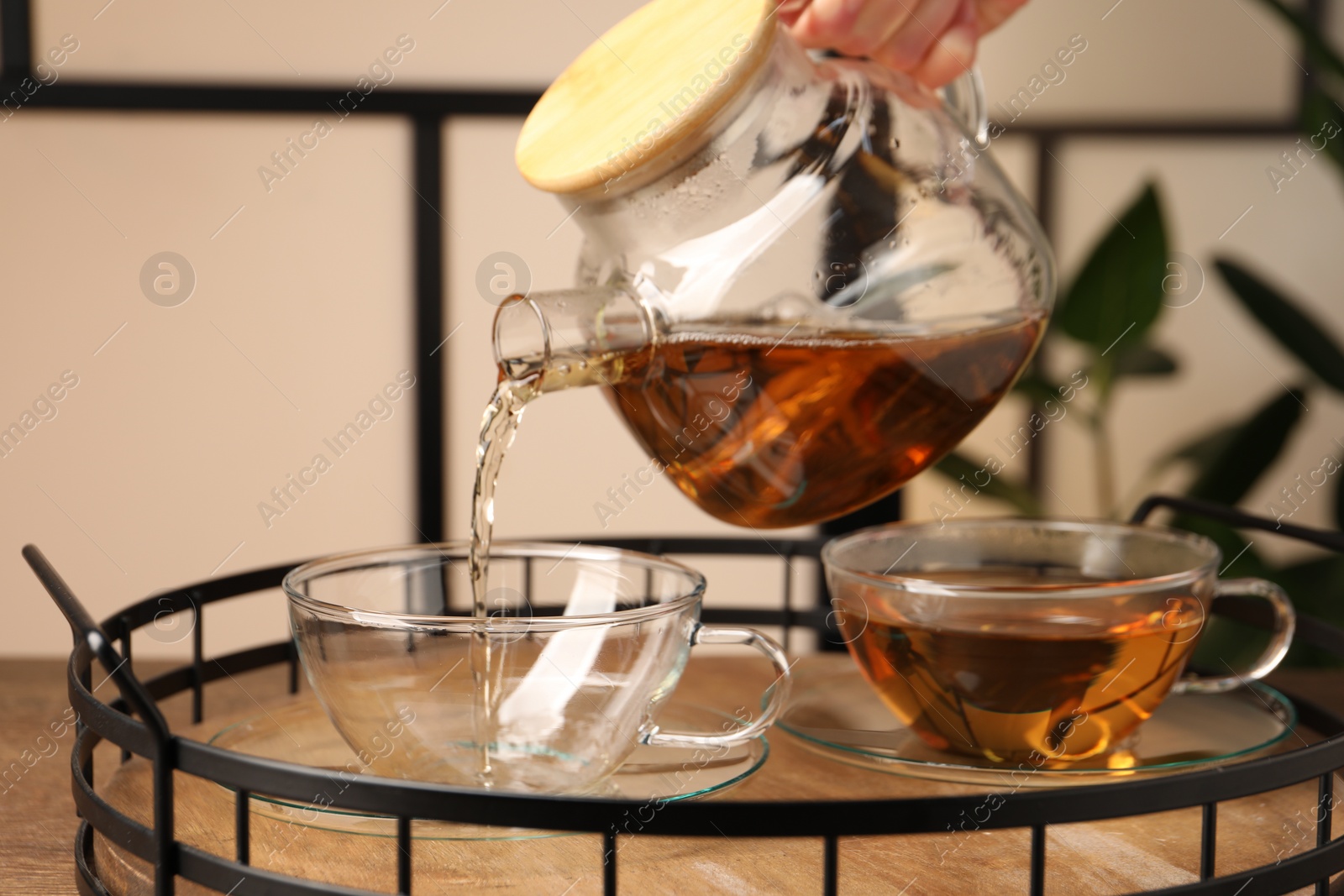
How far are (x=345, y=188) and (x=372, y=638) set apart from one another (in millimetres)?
1256

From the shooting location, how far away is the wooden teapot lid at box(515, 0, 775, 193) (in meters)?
0.43

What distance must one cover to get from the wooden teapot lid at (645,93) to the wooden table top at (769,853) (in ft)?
0.77

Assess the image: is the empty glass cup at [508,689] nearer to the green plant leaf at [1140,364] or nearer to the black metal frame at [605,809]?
the black metal frame at [605,809]

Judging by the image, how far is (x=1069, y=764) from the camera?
47cm

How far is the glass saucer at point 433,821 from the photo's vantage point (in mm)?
413

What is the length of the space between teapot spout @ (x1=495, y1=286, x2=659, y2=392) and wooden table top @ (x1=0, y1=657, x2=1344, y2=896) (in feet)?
0.53

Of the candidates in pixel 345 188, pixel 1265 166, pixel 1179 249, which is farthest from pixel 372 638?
pixel 1265 166

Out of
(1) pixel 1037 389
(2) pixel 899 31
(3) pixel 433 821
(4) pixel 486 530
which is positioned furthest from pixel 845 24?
(1) pixel 1037 389

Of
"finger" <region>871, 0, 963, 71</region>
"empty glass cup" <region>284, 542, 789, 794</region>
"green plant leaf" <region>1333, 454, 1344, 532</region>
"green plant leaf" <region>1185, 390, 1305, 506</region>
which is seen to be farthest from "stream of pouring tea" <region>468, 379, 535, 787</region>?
"green plant leaf" <region>1333, 454, 1344, 532</region>

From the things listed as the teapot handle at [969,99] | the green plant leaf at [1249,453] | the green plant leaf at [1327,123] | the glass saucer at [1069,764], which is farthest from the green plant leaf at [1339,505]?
the teapot handle at [969,99]

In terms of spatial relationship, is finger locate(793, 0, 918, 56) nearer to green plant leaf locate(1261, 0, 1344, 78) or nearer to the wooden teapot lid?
the wooden teapot lid

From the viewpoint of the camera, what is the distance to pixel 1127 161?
175 centimetres

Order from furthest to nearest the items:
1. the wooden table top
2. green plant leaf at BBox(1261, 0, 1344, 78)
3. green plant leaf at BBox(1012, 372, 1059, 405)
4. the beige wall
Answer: the beige wall < green plant leaf at BBox(1012, 372, 1059, 405) < green plant leaf at BBox(1261, 0, 1344, 78) < the wooden table top

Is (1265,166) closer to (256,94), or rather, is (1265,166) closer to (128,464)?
(256,94)
